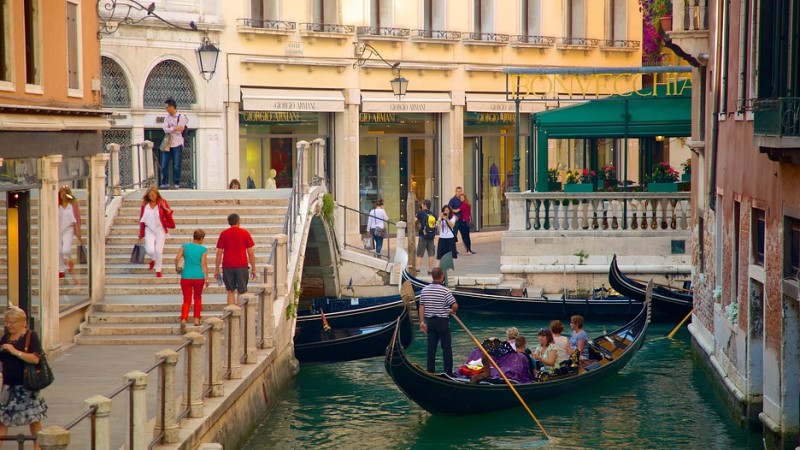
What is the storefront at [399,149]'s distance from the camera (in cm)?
2514

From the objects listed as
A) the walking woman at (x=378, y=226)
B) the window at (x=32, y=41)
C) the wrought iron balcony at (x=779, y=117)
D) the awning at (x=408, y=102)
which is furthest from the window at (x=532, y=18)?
the wrought iron balcony at (x=779, y=117)

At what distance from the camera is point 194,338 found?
10.0 m

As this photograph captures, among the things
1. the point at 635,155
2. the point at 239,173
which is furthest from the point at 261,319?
the point at 635,155

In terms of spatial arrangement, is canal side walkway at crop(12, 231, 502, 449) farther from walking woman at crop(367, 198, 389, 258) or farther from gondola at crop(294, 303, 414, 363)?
walking woman at crop(367, 198, 389, 258)

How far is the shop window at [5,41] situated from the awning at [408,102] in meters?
13.5

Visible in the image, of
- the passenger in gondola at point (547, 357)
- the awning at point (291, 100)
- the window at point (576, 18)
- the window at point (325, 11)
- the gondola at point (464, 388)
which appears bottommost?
the gondola at point (464, 388)

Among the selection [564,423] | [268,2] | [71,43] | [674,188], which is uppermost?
[268,2]

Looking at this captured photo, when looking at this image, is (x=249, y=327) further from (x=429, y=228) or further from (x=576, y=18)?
(x=576, y=18)

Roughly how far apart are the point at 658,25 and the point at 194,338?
10458 mm

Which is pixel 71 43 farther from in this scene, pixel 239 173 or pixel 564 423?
pixel 239 173

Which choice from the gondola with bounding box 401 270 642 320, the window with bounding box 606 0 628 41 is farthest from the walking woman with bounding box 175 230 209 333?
the window with bounding box 606 0 628 41

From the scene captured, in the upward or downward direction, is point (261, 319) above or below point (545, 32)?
below

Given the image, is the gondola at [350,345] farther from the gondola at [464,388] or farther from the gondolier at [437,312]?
the gondola at [464,388]

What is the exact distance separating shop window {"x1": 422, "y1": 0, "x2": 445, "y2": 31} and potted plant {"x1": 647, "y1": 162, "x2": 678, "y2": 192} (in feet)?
21.5
